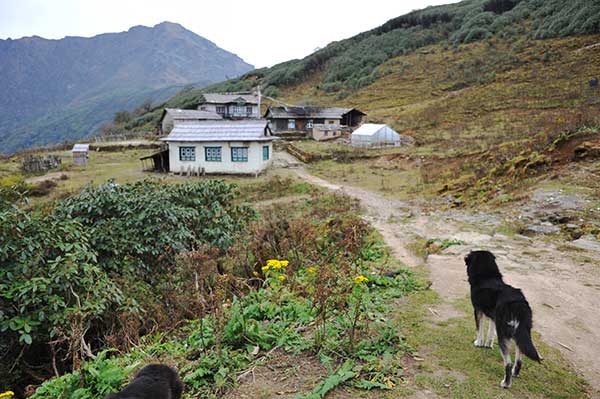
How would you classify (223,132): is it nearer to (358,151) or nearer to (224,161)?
(224,161)

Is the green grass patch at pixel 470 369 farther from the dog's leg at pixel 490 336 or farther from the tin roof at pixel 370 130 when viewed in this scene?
the tin roof at pixel 370 130

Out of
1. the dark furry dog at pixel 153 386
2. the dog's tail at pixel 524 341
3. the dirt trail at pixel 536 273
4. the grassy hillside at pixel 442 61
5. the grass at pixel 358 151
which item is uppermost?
the grassy hillside at pixel 442 61

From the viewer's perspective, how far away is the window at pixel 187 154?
28.5 metres

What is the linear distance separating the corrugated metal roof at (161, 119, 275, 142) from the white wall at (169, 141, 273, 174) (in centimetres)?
38

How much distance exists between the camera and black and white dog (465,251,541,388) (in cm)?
365

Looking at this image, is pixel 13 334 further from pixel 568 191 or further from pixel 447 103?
pixel 447 103

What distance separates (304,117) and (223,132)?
22076 millimetres

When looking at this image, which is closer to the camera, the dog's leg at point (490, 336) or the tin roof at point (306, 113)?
the dog's leg at point (490, 336)

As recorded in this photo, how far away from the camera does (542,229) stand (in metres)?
10.1

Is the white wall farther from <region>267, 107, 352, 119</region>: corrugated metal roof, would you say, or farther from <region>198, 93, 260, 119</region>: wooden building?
<region>198, 93, 260, 119</region>: wooden building

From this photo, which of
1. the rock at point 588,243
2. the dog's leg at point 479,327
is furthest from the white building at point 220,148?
the dog's leg at point 479,327

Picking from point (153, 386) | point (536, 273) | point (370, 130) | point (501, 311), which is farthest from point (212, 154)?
point (501, 311)

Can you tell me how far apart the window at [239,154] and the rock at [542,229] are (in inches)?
784

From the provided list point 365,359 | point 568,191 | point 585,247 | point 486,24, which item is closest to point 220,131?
point 568,191
